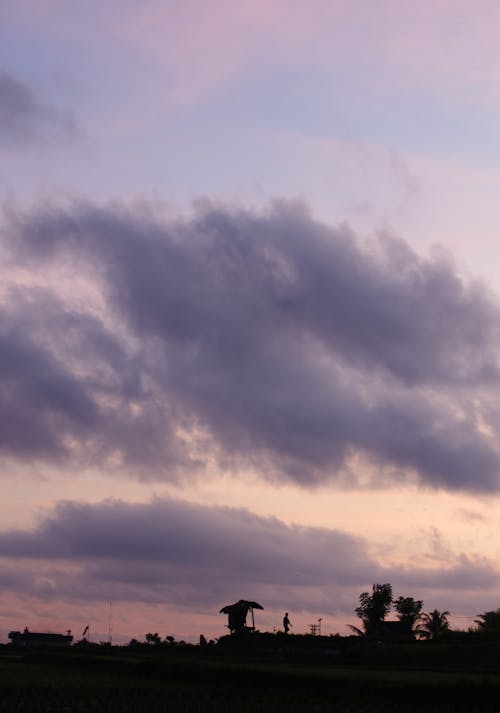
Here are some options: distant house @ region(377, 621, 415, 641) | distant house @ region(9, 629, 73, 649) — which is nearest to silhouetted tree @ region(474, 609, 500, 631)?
distant house @ region(377, 621, 415, 641)

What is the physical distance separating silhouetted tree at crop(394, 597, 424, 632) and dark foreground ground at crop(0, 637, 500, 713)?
32.7 meters

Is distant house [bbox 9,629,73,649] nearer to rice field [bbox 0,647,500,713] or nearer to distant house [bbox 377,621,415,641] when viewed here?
distant house [bbox 377,621,415,641]

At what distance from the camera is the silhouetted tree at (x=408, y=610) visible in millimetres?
106750

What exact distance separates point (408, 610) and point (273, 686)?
59782mm

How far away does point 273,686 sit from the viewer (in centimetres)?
5253

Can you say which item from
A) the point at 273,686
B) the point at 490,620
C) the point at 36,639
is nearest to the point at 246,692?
the point at 273,686

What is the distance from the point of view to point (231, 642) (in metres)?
96.0

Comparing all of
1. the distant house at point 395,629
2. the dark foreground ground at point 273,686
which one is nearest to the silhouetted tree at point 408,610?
the distant house at point 395,629

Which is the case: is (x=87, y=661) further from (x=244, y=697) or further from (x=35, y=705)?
(x=35, y=705)

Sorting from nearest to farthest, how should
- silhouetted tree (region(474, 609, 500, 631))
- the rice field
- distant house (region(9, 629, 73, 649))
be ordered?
the rice field → silhouetted tree (region(474, 609, 500, 631)) → distant house (region(9, 629, 73, 649))

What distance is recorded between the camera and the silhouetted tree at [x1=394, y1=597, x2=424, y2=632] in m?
107

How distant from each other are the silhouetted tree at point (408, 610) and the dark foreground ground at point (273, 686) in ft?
107

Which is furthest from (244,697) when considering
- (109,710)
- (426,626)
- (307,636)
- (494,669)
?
(426,626)

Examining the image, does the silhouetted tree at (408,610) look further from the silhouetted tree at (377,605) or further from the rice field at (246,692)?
the rice field at (246,692)
